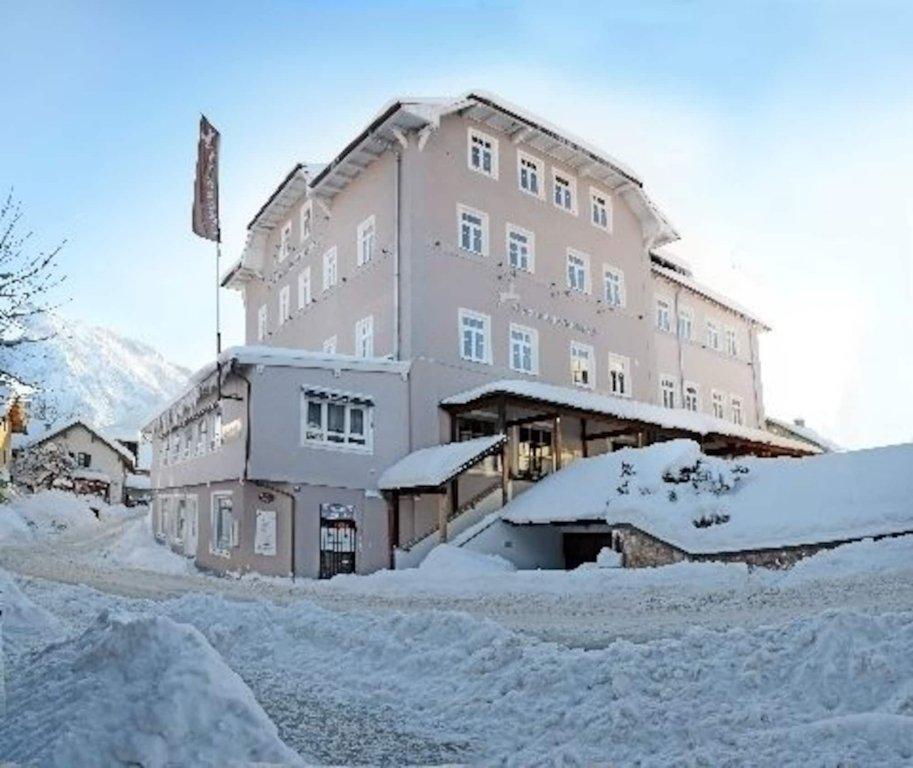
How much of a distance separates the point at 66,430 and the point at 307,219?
36.8 metres

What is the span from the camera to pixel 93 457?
62.0m

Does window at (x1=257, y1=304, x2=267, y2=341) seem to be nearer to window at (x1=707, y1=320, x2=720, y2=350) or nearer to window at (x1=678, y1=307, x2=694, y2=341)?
window at (x1=678, y1=307, x2=694, y2=341)

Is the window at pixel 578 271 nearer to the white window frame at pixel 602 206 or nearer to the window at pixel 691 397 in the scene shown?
the white window frame at pixel 602 206

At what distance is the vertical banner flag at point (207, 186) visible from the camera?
2959cm

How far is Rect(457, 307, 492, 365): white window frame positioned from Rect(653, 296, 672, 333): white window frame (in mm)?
11472

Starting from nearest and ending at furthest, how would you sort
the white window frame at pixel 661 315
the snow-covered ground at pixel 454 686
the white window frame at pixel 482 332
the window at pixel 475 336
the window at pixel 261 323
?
1. the snow-covered ground at pixel 454 686
2. the white window frame at pixel 482 332
3. the window at pixel 475 336
4. the white window frame at pixel 661 315
5. the window at pixel 261 323

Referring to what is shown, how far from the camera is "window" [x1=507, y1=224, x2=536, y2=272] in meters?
30.2

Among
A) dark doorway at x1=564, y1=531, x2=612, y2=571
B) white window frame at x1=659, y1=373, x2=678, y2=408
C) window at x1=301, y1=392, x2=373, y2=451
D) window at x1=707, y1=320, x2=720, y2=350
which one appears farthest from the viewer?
window at x1=707, y1=320, x2=720, y2=350

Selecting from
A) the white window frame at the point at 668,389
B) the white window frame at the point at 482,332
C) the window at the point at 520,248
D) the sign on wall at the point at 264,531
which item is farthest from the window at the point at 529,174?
the sign on wall at the point at 264,531

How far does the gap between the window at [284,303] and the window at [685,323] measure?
1769cm

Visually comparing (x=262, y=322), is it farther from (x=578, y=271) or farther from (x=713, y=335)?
(x=713, y=335)

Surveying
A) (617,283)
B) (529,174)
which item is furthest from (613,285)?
(529,174)

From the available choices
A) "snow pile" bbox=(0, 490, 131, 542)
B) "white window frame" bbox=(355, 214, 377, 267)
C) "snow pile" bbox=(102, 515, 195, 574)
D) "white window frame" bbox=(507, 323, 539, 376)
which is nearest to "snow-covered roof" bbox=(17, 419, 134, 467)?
"snow pile" bbox=(0, 490, 131, 542)

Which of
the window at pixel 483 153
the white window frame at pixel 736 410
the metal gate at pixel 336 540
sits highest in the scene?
the window at pixel 483 153
